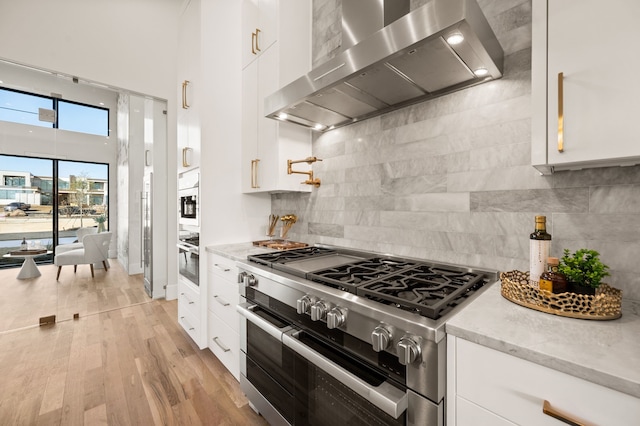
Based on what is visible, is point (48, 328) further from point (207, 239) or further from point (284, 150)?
point (284, 150)

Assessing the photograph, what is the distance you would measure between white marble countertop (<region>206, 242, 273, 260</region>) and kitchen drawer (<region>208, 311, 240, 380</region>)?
53 centimetres

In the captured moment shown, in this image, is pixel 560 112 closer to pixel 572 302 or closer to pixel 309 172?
pixel 572 302

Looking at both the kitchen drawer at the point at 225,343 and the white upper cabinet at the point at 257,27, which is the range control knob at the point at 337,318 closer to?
the kitchen drawer at the point at 225,343

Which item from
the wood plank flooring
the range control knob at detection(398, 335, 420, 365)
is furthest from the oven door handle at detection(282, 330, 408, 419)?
the wood plank flooring

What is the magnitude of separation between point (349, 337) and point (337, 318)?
9 centimetres

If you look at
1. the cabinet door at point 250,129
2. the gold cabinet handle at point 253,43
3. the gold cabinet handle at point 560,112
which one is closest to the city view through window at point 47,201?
the cabinet door at point 250,129

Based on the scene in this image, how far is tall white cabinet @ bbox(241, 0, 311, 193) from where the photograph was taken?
210cm

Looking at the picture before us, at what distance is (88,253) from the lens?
123 inches

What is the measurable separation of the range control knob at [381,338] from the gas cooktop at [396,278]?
11 centimetres

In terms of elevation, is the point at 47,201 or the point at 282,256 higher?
the point at 47,201

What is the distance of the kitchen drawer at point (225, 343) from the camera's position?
1.88 meters

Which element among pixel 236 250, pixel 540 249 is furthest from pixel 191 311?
A: pixel 540 249

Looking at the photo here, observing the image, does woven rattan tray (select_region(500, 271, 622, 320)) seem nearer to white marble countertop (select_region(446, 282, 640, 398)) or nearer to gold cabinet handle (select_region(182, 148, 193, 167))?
white marble countertop (select_region(446, 282, 640, 398))

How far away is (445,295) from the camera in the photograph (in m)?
0.98
